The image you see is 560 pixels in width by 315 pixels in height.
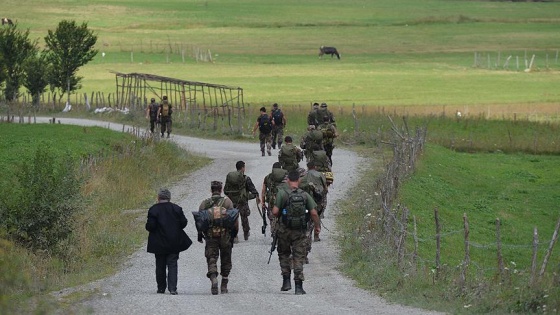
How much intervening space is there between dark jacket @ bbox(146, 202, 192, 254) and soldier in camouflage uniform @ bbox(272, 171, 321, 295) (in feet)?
4.84

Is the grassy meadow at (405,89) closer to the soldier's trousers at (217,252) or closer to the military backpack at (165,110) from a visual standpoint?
the soldier's trousers at (217,252)

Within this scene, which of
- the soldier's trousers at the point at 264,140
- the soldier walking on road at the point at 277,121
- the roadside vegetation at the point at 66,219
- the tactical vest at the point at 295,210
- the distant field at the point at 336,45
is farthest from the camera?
the distant field at the point at 336,45

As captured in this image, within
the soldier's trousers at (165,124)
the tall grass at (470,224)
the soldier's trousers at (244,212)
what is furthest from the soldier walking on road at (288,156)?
the soldier's trousers at (165,124)

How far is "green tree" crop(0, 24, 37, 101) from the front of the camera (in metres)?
66.3

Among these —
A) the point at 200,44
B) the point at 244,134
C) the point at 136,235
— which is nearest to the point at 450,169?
the point at 244,134

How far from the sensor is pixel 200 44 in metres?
129

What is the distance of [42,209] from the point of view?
23.3 metres

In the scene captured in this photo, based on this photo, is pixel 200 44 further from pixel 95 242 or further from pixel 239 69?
pixel 95 242

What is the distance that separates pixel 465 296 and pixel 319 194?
5.04 metres

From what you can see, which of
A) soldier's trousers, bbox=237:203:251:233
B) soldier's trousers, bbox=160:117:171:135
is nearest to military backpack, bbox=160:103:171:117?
soldier's trousers, bbox=160:117:171:135

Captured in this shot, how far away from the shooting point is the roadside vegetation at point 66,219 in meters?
19.3

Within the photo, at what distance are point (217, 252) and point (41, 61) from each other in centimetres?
5118

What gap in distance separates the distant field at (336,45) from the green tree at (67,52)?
1041 centimetres

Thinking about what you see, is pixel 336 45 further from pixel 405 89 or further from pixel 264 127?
pixel 264 127
